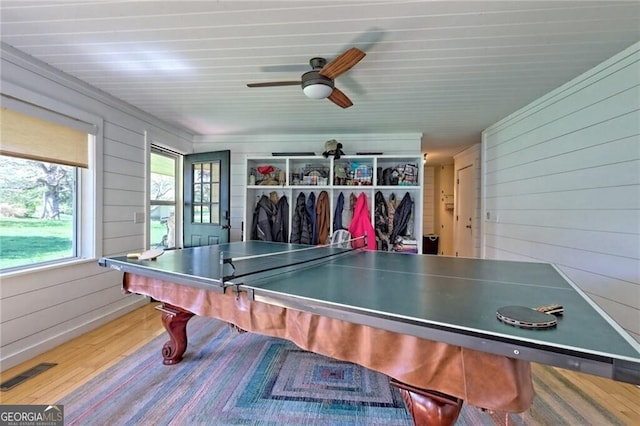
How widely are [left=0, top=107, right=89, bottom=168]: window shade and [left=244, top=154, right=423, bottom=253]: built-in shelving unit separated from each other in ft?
6.11

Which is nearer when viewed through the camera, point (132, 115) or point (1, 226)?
point (1, 226)

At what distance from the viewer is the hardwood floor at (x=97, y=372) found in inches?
67.2

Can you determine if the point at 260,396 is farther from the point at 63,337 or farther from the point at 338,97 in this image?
the point at 338,97

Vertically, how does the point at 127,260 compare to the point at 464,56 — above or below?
below

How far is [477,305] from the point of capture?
102 cm

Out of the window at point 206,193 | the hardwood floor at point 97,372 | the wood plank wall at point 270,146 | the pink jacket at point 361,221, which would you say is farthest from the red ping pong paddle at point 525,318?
the window at point 206,193

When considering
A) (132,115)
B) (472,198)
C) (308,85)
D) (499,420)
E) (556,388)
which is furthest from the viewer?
(472,198)

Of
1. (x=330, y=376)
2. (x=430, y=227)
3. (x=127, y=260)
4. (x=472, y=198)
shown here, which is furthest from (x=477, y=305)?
(x=430, y=227)

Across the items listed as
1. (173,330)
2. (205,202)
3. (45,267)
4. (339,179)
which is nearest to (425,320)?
(173,330)

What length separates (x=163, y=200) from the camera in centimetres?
390

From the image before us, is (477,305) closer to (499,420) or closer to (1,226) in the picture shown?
(499,420)

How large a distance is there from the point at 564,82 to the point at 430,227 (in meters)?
4.70

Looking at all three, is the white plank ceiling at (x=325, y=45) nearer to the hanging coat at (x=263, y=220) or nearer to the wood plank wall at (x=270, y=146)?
the wood plank wall at (x=270, y=146)

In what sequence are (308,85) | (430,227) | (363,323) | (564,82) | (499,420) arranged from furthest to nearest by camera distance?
1. (430,227)
2. (564,82)
3. (308,85)
4. (499,420)
5. (363,323)
